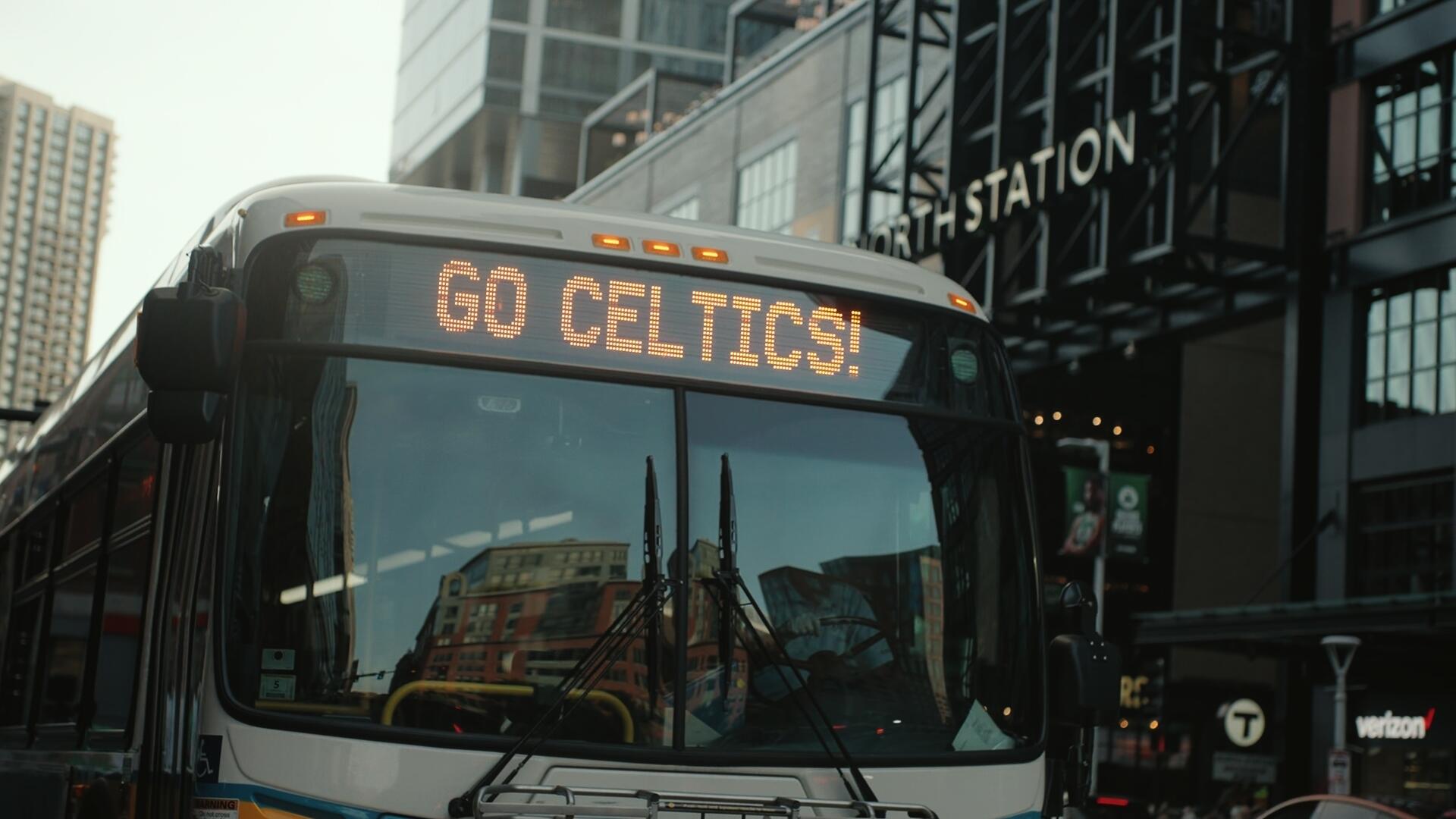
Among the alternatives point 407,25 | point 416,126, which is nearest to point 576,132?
point 416,126

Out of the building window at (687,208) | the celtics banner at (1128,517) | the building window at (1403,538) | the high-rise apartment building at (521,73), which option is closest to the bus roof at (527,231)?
the building window at (1403,538)

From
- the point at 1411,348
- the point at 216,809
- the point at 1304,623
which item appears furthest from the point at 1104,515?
the point at 216,809

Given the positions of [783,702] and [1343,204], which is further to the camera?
[1343,204]

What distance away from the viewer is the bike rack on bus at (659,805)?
510 cm

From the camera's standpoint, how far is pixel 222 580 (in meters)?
5.33

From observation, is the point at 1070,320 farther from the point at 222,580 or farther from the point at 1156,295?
the point at 222,580

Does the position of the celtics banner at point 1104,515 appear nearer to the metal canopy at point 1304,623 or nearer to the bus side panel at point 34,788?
the metal canopy at point 1304,623

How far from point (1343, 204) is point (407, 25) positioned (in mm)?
66334

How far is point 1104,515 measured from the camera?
31172 millimetres

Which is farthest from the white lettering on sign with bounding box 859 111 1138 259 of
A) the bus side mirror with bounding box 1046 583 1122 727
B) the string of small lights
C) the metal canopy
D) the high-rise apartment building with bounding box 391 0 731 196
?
the high-rise apartment building with bounding box 391 0 731 196

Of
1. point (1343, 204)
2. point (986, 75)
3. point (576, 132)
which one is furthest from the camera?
point (576, 132)

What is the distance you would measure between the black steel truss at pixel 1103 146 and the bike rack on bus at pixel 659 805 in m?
23.8

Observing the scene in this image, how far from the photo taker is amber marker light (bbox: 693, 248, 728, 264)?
614 cm

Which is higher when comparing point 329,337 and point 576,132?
point 576,132
